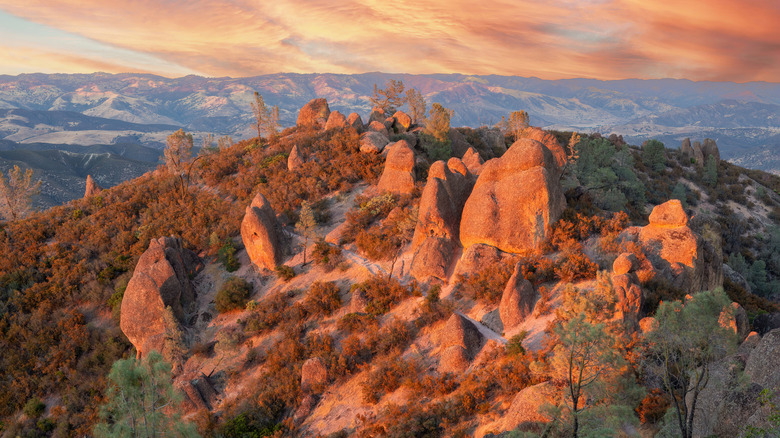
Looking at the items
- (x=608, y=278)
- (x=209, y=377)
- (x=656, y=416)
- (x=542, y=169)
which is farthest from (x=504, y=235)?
(x=209, y=377)

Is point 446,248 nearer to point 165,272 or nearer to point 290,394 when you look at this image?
point 290,394

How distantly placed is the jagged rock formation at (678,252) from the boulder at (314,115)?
164ft

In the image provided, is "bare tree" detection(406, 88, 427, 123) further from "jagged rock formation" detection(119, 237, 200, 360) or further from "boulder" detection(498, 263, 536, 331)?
"boulder" detection(498, 263, 536, 331)

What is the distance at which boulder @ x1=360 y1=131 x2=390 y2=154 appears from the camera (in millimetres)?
47031

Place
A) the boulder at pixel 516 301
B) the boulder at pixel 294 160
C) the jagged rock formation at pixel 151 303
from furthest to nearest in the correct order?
1. the boulder at pixel 294 160
2. the jagged rock formation at pixel 151 303
3. the boulder at pixel 516 301

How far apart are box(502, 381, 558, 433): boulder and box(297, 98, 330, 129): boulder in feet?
178

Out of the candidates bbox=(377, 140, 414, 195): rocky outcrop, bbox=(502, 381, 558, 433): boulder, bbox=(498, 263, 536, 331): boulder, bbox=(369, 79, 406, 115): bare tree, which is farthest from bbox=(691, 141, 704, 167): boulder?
bbox=(502, 381, 558, 433): boulder

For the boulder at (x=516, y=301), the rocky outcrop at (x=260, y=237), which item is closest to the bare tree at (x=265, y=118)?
Result: the rocky outcrop at (x=260, y=237)

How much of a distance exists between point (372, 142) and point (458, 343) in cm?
3113

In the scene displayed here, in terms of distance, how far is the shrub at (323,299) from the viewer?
93.4ft

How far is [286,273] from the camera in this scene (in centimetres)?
3209

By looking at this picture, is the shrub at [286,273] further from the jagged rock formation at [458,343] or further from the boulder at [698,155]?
the boulder at [698,155]

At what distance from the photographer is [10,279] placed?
34.2 meters

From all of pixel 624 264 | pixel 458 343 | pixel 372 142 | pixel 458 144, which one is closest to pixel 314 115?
pixel 372 142
